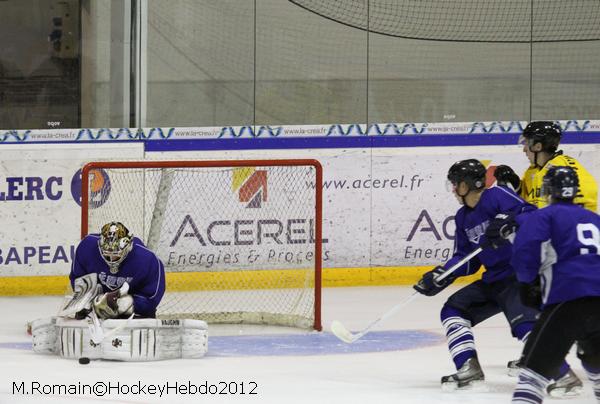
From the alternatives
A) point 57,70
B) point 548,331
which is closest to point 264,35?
point 57,70

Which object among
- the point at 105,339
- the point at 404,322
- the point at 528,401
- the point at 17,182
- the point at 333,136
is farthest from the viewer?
the point at 333,136

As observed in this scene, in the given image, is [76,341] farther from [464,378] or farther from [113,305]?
[464,378]

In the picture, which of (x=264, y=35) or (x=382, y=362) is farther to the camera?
(x=264, y=35)

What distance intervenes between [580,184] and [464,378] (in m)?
1.16

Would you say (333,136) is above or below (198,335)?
above

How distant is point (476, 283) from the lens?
6305mm

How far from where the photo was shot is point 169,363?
6754 millimetres

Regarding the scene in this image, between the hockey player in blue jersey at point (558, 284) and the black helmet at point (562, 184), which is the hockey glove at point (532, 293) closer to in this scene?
the hockey player in blue jersey at point (558, 284)

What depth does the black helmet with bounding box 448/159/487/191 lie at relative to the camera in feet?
20.2

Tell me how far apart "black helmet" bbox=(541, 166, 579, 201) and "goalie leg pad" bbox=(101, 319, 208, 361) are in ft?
7.91

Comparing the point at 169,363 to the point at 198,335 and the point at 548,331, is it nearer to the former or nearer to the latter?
the point at 198,335

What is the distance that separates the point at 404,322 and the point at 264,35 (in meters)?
2.76

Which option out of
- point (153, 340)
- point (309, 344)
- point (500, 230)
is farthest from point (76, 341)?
point (500, 230)

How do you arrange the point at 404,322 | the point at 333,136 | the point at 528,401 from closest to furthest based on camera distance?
the point at 528,401 < the point at 404,322 < the point at 333,136
